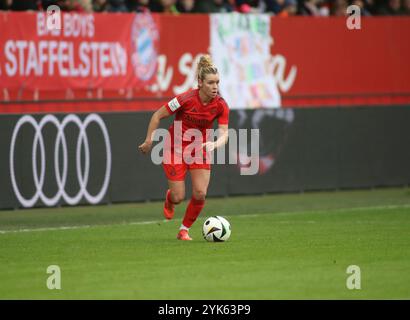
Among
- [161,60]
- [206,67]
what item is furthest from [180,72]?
[206,67]

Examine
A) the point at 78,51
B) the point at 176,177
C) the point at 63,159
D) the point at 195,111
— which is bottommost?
the point at 176,177

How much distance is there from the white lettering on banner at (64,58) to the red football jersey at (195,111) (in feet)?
20.4

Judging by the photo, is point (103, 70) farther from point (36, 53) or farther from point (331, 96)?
point (331, 96)

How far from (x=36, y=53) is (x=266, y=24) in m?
5.98

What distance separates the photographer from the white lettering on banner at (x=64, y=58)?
2064 cm

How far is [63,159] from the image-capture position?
20.3 metres

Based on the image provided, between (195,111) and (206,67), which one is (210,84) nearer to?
(206,67)

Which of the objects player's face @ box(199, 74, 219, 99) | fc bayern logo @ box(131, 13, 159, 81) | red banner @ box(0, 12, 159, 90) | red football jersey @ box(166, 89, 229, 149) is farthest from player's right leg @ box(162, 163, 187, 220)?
fc bayern logo @ box(131, 13, 159, 81)

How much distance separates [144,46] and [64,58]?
2.02 m

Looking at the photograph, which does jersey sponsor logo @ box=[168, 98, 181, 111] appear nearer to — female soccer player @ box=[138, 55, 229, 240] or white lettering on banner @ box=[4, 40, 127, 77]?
female soccer player @ box=[138, 55, 229, 240]

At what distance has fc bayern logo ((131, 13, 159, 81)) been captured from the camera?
22.7m

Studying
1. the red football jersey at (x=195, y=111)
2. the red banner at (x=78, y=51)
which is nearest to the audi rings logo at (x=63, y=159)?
the red banner at (x=78, y=51)

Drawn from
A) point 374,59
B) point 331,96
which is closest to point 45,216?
point 331,96
